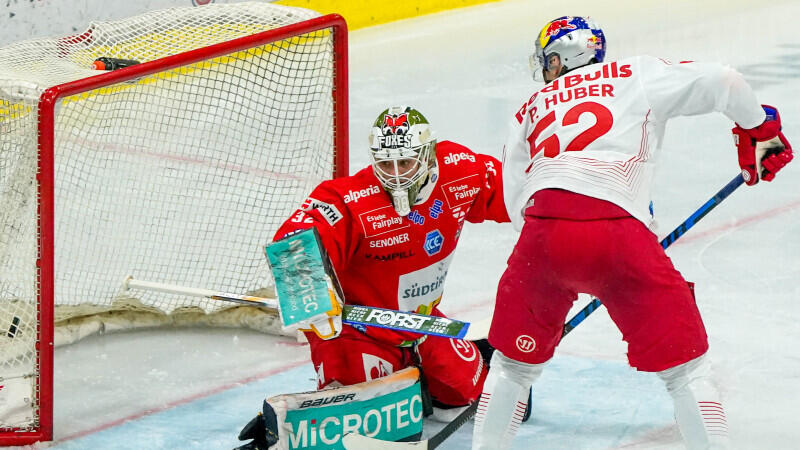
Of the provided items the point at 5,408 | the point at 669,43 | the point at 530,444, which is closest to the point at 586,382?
the point at 530,444

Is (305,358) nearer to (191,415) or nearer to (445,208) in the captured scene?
(191,415)

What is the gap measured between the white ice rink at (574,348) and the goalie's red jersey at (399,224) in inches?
16.7

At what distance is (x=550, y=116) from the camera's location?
251 centimetres

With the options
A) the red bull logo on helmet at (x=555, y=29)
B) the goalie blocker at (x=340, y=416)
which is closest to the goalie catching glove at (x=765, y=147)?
the red bull logo on helmet at (x=555, y=29)

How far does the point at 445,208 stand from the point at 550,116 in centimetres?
51

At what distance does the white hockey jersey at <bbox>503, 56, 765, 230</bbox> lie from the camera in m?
2.43

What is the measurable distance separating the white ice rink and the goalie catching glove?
712mm

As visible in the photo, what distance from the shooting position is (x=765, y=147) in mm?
2584

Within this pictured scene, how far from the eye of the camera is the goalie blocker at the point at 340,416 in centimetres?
275

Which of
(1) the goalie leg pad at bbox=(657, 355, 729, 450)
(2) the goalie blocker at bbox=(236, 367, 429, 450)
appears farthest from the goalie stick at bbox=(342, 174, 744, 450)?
(1) the goalie leg pad at bbox=(657, 355, 729, 450)

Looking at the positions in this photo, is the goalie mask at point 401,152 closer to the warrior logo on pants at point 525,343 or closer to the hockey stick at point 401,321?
the hockey stick at point 401,321

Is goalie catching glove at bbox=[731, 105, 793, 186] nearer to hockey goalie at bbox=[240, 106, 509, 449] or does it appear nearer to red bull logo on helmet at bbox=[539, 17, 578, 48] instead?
red bull logo on helmet at bbox=[539, 17, 578, 48]

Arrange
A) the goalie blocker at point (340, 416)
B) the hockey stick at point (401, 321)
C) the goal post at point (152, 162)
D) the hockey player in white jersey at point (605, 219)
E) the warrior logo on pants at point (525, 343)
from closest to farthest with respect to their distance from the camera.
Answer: the hockey player in white jersey at point (605, 219) < the warrior logo on pants at point (525, 343) < the hockey stick at point (401, 321) < the goalie blocker at point (340, 416) < the goal post at point (152, 162)

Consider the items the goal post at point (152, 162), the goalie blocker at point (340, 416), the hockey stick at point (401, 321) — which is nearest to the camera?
the hockey stick at point (401, 321)
